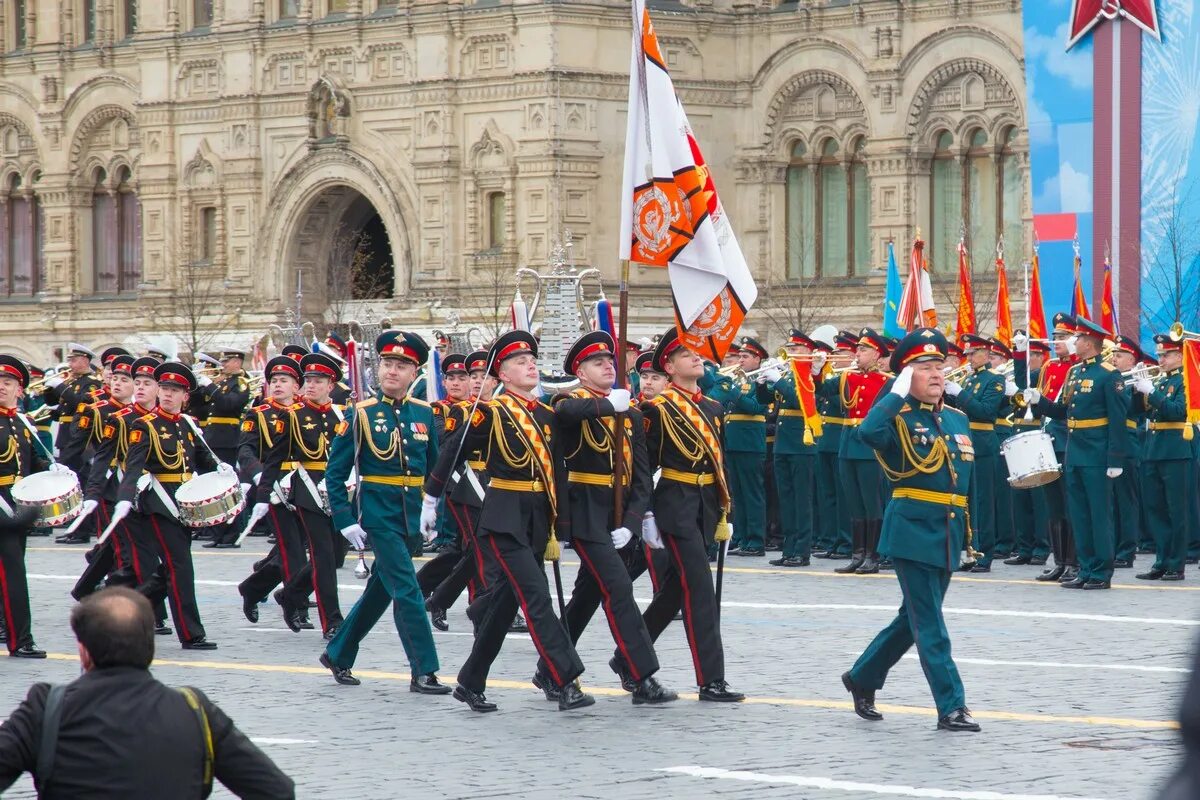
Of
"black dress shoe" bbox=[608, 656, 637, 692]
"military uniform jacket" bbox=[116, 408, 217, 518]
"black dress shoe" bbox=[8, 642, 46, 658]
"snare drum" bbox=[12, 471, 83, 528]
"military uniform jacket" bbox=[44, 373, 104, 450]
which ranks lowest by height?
"black dress shoe" bbox=[8, 642, 46, 658]

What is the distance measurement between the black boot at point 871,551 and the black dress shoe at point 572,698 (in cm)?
787

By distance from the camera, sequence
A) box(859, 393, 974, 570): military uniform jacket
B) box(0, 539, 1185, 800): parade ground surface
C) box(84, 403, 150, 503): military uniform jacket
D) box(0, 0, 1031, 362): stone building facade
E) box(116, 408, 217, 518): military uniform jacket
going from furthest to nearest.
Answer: box(0, 0, 1031, 362): stone building facade < box(84, 403, 150, 503): military uniform jacket < box(116, 408, 217, 518): military uniform jacket < box(859, 393, 974, 570): military uniform jacket < box(0, 539, 1185, 800): parade ground surface

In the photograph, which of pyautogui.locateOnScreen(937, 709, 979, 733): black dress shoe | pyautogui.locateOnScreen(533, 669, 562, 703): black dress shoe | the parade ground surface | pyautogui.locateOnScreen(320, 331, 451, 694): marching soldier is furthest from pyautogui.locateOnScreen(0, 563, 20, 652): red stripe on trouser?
pyautogui.locateOnScreen(937, 709, 979, 733): black dress shoe

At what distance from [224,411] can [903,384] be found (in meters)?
14.1

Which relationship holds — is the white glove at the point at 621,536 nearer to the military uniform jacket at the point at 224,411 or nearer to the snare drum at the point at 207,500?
the snare drum at the point at 207,500

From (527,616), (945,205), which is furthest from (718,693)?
(945,205)

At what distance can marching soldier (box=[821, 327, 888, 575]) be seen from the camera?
18953mm

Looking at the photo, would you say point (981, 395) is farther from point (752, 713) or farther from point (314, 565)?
point (752, 713)

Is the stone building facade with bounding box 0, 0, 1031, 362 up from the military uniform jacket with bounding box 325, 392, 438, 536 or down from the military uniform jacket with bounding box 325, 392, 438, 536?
up

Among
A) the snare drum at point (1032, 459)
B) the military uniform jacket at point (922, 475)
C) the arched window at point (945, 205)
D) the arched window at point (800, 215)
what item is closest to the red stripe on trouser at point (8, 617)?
the military uniform jacket at point (922, 475)

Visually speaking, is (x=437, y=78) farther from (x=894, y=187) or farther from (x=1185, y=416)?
(x=1185, y=416)

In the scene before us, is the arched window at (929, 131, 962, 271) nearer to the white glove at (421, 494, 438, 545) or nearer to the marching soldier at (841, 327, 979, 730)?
the white glove at (421, 494, 438, 545)

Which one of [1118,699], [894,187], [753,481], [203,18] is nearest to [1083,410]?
[753,481]

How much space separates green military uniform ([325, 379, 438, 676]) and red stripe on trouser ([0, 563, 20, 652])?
2.30m
